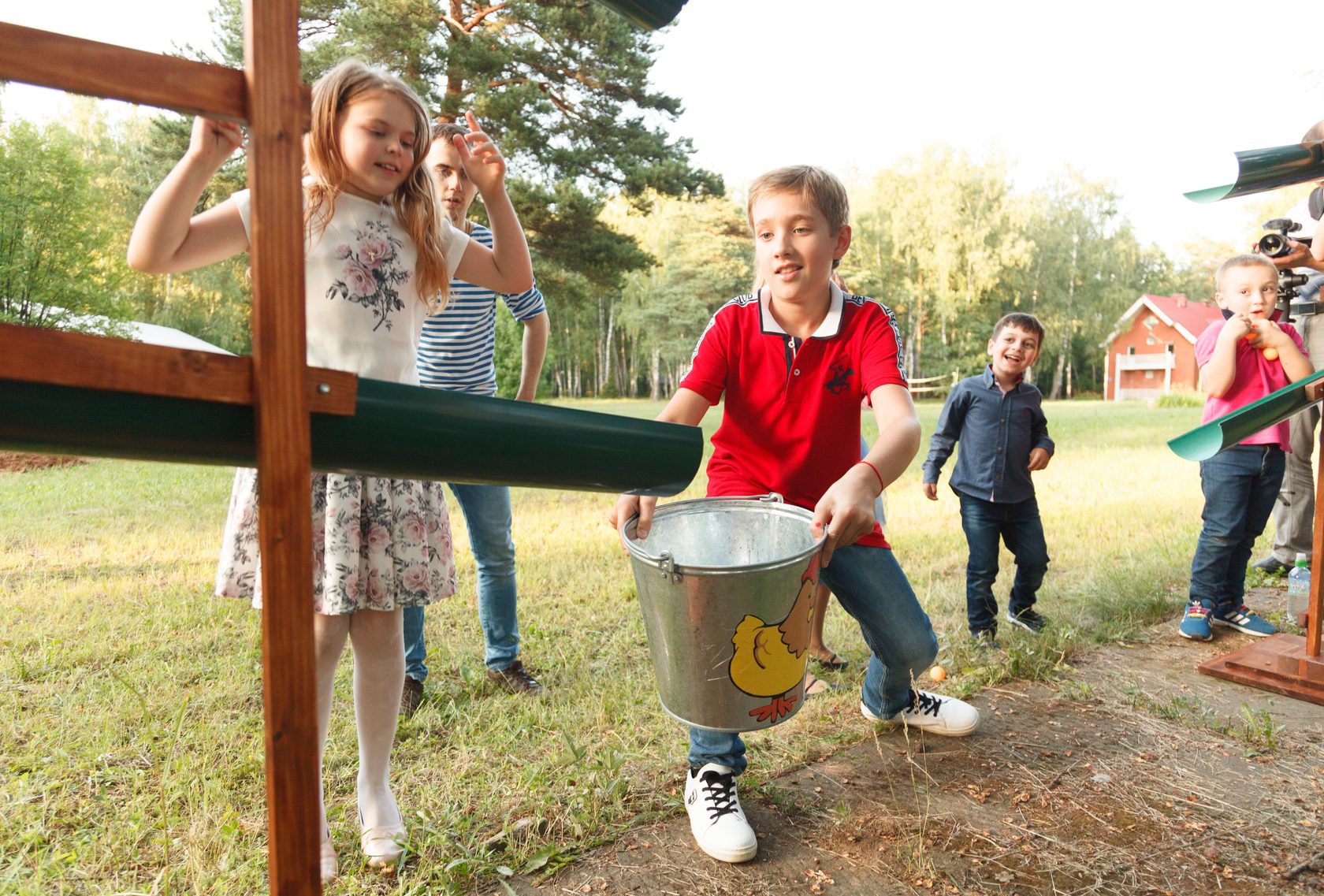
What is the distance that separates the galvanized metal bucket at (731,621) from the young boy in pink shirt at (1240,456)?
269 centimetres

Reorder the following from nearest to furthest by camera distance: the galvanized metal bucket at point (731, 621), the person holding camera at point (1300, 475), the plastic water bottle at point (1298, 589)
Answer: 1. the galvanized metal bucket at point (731, 621)
2. the plastic water bottle at point (1298, 589)
3. the person holding camera at point (1300, 475)

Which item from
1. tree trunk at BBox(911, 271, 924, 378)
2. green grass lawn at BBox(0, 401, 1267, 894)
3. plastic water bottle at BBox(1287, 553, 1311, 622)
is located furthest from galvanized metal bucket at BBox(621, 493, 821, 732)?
tree trunk at BBox(911, 271, 924, 378)

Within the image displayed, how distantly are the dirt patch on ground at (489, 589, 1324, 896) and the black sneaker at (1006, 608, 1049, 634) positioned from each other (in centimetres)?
74

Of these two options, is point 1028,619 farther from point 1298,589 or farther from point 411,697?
point 411,697

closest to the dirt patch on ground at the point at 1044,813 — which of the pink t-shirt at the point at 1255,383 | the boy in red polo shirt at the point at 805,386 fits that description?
the boy in red polo shirt at the point at 805,386

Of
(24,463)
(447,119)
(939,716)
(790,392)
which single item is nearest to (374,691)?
(790,392)

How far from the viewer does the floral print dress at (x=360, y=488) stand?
1901mm

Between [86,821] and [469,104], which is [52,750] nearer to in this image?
[86,821]

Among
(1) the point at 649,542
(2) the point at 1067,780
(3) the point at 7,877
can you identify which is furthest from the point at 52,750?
(2) the point at 1067,780

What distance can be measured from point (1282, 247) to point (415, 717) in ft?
11.5

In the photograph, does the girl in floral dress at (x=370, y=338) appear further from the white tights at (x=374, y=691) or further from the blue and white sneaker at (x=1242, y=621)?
the blue and white sneaker at (x=1242, y=621)

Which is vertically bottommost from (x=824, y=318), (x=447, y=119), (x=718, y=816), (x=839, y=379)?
(x=718, y=816)

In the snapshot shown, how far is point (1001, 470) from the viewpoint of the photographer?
3842 mm

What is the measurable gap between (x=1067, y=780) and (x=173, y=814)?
2415mm
